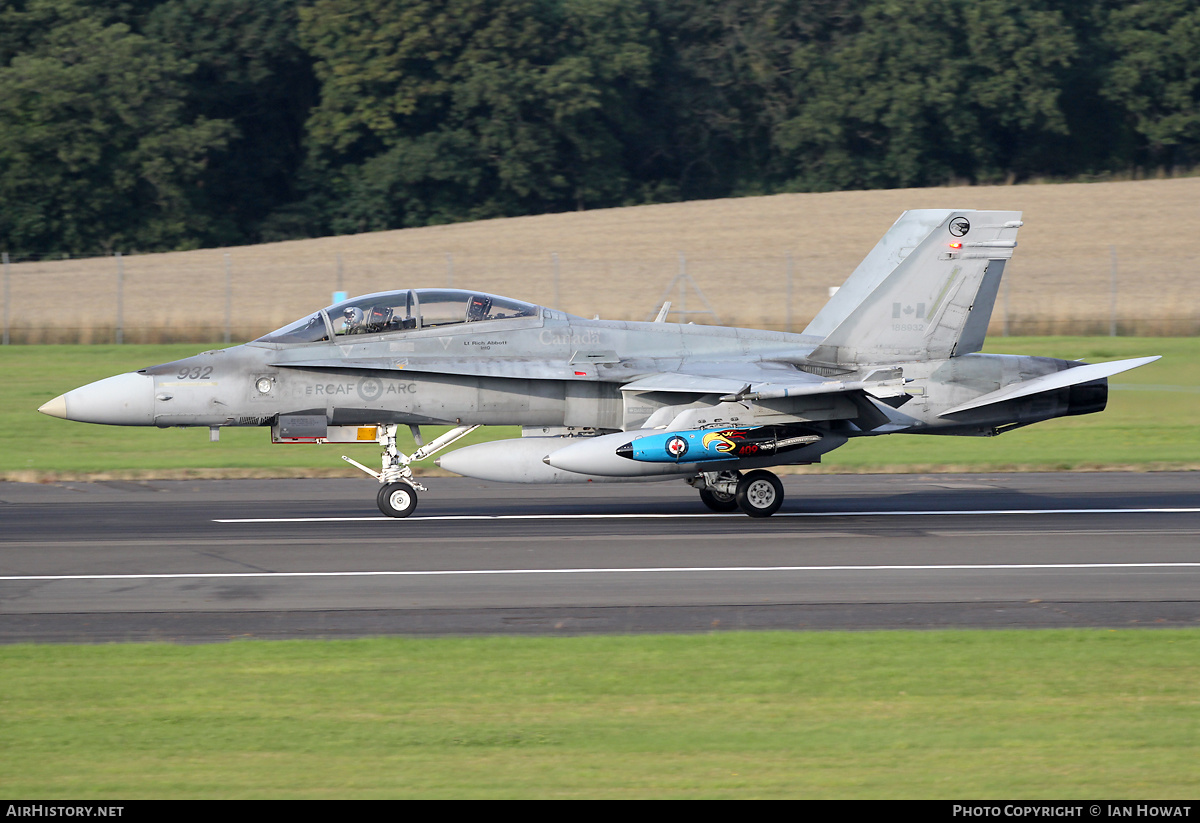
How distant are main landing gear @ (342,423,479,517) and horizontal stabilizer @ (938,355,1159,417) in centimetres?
616

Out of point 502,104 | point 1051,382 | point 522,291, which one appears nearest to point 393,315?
point 1051,382

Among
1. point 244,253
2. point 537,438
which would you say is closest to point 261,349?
point 537,438

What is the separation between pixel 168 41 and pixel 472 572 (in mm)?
56964

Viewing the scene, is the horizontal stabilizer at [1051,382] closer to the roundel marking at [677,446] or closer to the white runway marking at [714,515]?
the white runway marking at [714,515]

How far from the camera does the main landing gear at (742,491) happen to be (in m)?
16.6

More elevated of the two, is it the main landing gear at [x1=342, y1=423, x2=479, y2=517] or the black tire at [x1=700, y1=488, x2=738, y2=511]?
the main landing gear at [x1=342, y1=423, x2=479, y2=517]

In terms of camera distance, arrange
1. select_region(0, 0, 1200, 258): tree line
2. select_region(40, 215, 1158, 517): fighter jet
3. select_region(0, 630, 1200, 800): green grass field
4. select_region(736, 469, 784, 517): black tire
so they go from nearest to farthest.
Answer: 1. select_region(0, 630, 1200, 800): green grass field
2. select_region(40, 215, 1158, 517): fighter jet
3. select_region(736, 469, 784, 517): black tire
4. select_region(0, 0, 1200, 258): tree line

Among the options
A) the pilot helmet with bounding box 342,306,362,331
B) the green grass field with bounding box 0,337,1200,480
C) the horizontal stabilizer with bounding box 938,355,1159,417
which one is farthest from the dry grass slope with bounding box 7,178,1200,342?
the pilot helmet with bounding box 342,306,362,331

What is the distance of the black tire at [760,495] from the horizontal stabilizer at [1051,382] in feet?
7.38

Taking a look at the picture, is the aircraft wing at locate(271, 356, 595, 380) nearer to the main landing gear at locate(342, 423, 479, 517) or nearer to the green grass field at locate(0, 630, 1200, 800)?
the main landing gear at locate(342, 423, 479, 517)

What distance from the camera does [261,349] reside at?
15984mm

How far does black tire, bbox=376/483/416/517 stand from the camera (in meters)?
16.0

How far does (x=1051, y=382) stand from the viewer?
16.2m
